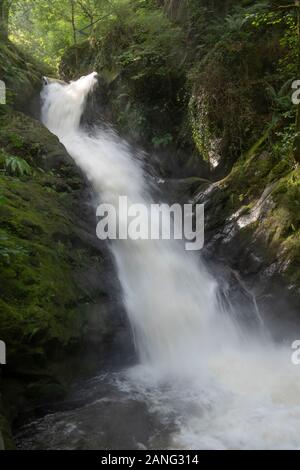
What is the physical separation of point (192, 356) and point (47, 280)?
7.10ft

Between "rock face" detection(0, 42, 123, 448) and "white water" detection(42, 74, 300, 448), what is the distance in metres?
0.53

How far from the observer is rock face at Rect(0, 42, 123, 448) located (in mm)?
3932

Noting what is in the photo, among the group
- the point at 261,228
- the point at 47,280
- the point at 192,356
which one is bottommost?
the point at 192,356

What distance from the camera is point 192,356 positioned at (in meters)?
5.37

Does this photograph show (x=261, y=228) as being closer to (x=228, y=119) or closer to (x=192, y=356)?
(x=192, y=356)

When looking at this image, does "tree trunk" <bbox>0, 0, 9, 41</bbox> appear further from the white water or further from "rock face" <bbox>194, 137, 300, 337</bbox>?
"rock face" <bbox>194, 137, 300, 337</bbox>

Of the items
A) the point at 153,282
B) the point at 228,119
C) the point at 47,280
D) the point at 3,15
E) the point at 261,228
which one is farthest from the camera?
the point at 3,15

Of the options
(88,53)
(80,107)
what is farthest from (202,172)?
(88,53)

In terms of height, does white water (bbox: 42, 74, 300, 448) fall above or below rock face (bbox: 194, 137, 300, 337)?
below

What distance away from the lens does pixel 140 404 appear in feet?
14.1

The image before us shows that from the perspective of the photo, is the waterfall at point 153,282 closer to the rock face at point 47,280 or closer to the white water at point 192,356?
the white water at point 192,356

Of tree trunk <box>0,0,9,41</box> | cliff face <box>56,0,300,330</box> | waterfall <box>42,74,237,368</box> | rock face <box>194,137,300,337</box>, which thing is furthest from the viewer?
tree trunk <box>0,0,9,41</box>

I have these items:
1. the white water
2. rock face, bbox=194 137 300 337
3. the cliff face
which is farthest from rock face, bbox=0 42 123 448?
the cliff face

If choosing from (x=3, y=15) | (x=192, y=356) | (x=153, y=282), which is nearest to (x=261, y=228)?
(x=153, y=282)
